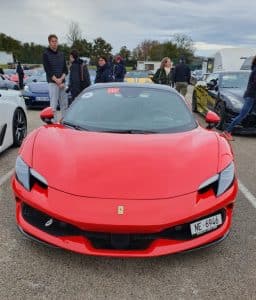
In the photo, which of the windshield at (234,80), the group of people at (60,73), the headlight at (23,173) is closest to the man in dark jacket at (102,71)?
the group of people at (60,73)

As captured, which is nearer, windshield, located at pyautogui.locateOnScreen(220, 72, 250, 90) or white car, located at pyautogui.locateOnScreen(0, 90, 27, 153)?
white car, located at pyautogui.locateOnScreen(0, 90, 27, 153)

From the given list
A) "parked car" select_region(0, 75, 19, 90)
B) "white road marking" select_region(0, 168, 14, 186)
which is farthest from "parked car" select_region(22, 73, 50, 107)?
"white road marking" select_region(0, 168, 14, 186)

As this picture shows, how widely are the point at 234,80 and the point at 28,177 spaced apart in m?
7.94

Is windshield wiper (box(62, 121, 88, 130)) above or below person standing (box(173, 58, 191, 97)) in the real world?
above

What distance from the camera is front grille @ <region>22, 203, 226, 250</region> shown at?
274cm

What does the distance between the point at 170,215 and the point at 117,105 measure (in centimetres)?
182

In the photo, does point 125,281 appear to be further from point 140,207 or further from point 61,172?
point 61,172

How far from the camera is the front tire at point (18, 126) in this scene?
21.5 feet

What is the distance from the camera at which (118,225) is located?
8.79 ft

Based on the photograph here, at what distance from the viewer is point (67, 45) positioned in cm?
7450

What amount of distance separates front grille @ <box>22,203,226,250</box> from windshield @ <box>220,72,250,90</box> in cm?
746

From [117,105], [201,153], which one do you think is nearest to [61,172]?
[201,153]

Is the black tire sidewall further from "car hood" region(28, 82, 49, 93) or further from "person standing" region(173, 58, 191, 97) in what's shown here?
"car hood" region(28, 82, 49, 93)

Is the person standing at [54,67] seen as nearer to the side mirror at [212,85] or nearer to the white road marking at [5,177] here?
the white road marking at [5,177]
